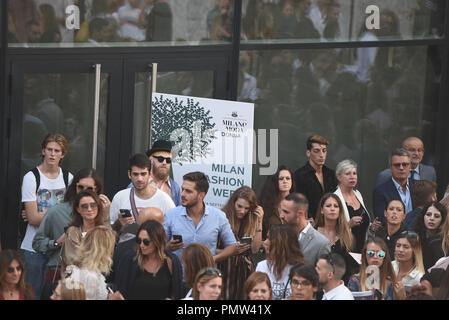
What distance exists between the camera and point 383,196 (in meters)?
11.3

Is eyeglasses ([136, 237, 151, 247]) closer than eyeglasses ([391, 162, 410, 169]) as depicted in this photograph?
Yes

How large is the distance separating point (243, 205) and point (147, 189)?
978 millimetres

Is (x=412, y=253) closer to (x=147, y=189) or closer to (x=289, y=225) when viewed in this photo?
(x=289, y=225)

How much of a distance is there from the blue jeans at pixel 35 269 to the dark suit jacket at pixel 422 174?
13.5 ft

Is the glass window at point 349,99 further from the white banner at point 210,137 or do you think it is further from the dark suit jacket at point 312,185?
the dark suit jacket at point 312,185

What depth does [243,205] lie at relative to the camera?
10.0 meters

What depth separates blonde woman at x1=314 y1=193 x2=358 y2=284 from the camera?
9.86 m

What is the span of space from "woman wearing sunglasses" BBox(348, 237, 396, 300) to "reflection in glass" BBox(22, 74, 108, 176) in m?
3.98

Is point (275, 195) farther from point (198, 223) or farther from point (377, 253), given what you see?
point (377, 253)

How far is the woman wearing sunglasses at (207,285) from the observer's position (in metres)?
7.92

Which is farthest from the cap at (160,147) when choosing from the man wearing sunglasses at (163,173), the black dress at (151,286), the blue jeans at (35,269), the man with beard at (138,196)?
the black dress at (151,286)

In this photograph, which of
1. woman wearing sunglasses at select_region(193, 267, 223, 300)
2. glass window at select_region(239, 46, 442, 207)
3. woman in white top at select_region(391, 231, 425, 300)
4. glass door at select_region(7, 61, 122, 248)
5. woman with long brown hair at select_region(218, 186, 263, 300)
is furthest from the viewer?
glass window at select_region(239, 46, 442, 207)

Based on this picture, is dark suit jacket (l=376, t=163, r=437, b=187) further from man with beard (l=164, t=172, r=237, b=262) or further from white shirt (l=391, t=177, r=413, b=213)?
man with beard (l=164, t=172, r=237, b=262)

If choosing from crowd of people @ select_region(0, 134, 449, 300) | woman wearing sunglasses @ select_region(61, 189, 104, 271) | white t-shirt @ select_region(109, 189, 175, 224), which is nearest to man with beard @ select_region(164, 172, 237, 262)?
crowd of people @ select_region(0, 134, 449, 300)
